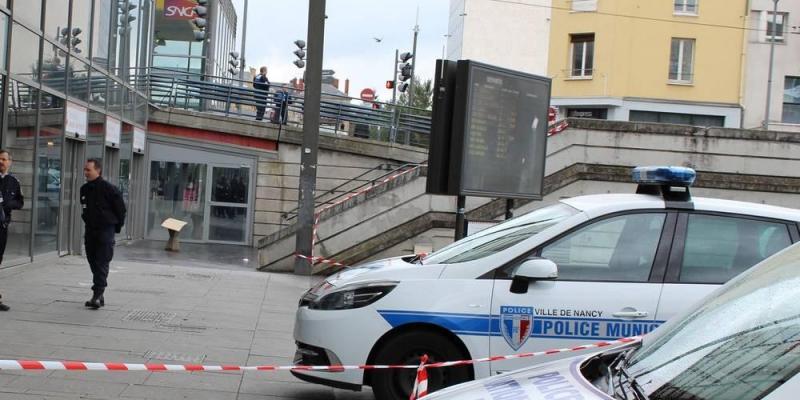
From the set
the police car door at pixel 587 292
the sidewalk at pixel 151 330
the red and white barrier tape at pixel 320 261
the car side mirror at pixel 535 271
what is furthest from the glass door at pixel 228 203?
the car side mirror at pixel 535 271

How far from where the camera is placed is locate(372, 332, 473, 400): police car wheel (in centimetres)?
623

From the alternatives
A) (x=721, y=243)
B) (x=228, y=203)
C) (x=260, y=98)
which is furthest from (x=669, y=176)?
(x=260, y=98)

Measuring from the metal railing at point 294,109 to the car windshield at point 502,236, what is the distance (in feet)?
63.4

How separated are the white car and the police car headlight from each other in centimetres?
273

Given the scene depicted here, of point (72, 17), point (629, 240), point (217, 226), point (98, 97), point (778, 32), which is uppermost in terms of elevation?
point (778, 32)

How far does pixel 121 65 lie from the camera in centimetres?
2188

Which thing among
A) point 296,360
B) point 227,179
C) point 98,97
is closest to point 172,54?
point 227,179

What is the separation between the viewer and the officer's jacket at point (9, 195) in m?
10.2

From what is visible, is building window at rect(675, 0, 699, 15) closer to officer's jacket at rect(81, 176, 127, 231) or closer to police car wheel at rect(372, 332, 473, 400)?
officer's jacket at rect(81, 176, 127, 231)

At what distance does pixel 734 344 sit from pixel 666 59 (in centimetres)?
3807

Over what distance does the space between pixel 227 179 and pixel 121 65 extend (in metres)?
5.37

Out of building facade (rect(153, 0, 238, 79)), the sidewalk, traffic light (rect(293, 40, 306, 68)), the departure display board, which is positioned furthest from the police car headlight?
building facade (rect(153, 0, 238, 79))

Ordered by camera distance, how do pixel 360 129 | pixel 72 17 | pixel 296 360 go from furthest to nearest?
pixel 360 129, pixel 72 17, pixel 296 360

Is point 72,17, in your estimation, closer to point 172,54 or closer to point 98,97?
point 98,97
